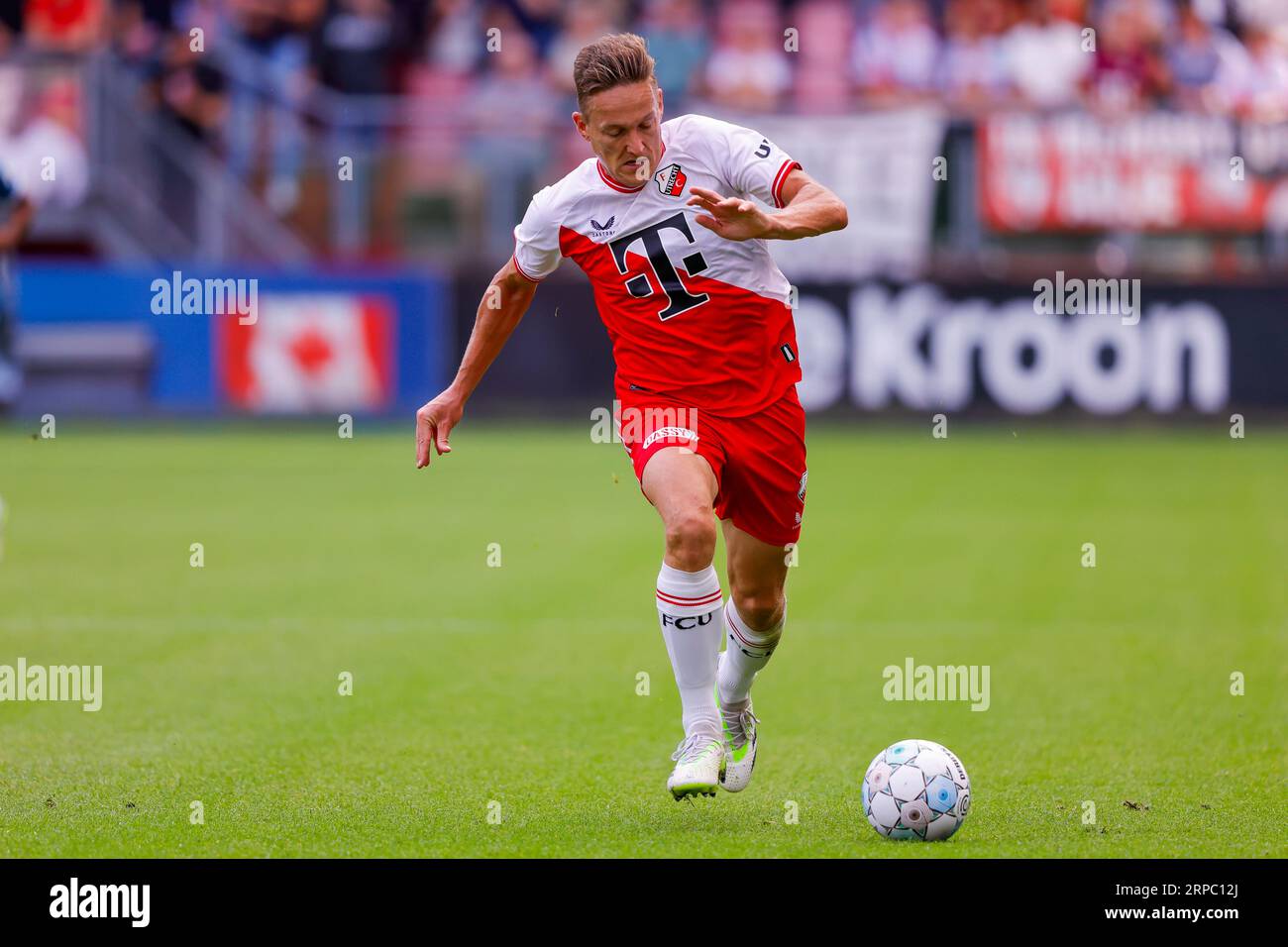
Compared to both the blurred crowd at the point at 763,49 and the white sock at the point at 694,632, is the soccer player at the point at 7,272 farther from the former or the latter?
the white sock at the point at 694,632

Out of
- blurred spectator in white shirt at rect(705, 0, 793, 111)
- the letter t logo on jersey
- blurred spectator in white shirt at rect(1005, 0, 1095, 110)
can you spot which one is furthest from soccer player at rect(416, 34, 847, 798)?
blurred spectator in white shirt at rect(1005, 0, 1095, 110)

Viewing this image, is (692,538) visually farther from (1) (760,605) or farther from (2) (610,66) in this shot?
(2) (610,66)

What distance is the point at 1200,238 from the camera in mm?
20125

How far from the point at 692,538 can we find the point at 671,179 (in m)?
1.20

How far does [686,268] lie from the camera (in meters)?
5.96

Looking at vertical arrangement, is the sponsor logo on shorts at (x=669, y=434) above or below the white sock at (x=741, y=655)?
above

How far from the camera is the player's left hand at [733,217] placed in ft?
16.8

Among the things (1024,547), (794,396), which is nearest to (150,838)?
(794,396)

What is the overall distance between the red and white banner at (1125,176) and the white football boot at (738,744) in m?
14.9

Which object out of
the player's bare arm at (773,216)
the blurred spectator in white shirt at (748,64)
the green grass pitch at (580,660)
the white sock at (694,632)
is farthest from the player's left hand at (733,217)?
the blurred spectator in white shirt at (748,64)

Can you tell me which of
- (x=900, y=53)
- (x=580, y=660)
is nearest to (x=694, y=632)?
(x=580, y=660)

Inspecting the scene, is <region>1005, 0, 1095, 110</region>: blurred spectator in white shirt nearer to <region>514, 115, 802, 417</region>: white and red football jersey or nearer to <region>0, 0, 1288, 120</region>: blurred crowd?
<region>0, 0, 1288, 120</region>: blurred crowd

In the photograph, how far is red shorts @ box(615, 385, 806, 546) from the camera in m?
5.94

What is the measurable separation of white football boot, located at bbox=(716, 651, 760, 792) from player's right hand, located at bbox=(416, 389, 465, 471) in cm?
121
